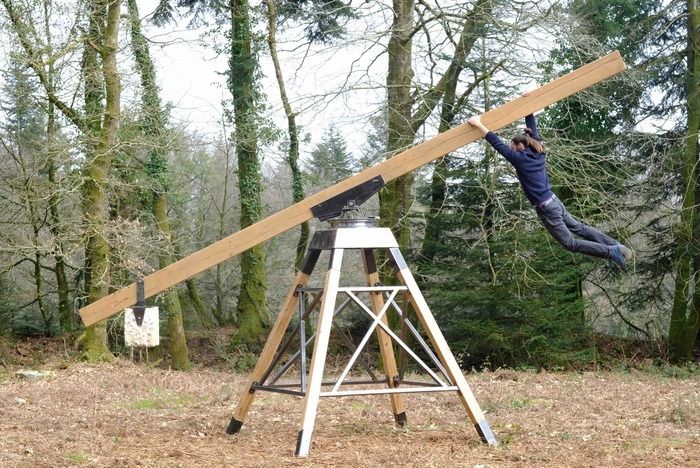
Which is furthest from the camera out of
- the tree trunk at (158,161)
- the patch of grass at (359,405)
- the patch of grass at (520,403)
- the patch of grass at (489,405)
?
the tree trunk at (158,161)

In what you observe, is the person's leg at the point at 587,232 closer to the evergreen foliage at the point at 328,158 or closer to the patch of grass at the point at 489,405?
the patch of grass at the point at 489,405

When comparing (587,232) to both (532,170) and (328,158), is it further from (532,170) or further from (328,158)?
Result: (328,158)

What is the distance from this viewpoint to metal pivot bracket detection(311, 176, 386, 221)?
7.08 metres

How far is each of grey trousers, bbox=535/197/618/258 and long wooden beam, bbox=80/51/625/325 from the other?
812 millimetres

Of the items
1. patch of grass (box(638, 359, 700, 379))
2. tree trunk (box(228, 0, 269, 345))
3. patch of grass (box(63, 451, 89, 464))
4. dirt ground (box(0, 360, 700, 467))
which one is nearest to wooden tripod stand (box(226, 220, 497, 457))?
dirt ground (box(0, 360, 700, 467))

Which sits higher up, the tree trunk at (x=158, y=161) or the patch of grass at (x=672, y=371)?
the tree trunk at (x=158, y=161)

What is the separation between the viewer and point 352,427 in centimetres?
831

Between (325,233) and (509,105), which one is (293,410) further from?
(509,105)

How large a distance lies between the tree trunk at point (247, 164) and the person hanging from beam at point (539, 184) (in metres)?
15.5

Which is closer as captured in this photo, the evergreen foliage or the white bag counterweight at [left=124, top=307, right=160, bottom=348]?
the white bag counterweight at [left=124, top=307, right=160, bottom=348]

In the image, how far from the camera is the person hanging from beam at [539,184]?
6746 mm

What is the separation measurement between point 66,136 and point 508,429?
13221 mm

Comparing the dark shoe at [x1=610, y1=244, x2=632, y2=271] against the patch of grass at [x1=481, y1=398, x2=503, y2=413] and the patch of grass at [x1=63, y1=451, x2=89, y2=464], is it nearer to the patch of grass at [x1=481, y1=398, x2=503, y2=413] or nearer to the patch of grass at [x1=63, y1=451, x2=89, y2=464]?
the patch of grass at [x1=481, y1=398, x2=503, y2=413]

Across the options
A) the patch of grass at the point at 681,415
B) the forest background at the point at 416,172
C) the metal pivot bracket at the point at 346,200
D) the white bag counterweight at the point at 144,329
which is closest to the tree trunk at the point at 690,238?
the forest background at the point at 416,172
